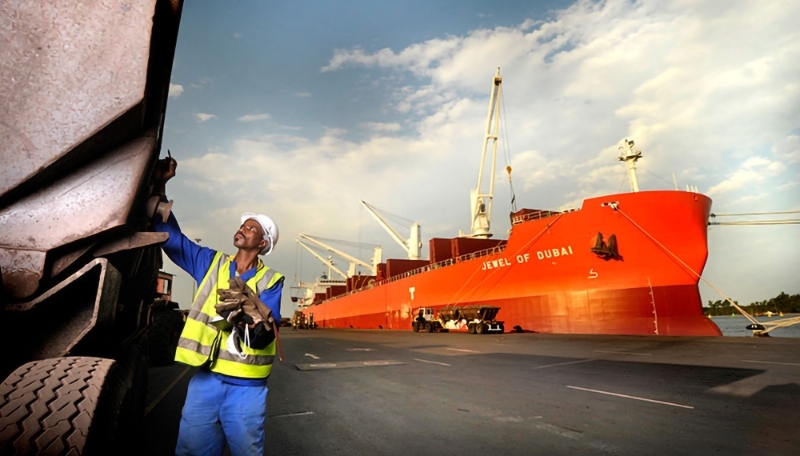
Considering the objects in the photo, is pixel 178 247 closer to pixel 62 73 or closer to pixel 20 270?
pixel 20 270

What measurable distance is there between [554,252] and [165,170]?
2020 cm

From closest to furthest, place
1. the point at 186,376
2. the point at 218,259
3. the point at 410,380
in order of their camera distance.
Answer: the point at 218,259 → the point at 410,380 → the point at 186,376

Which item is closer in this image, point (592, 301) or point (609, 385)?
point (609, 385)

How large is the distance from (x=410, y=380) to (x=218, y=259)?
5796mm

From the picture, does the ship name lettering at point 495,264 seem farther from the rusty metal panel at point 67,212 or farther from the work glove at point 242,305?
the rusty metal panel at point 67,212

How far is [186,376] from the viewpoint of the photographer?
344 inches

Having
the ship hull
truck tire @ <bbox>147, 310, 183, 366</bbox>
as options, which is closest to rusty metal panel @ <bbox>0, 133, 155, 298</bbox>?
truck tire @ <bbox>147, 310, 183, 366</bbox>

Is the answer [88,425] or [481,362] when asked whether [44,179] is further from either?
[481,362]

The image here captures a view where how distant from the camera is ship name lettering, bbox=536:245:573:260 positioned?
19.9 m

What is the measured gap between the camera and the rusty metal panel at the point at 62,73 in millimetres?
1947

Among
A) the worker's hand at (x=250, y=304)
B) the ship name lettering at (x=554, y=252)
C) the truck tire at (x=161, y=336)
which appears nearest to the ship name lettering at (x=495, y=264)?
the ship name lettering at (x=554, y=252)

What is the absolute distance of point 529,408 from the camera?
526 cm

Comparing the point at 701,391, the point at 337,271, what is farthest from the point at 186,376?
the point at 337,271

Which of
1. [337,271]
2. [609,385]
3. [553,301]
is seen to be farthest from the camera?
[337,271]
